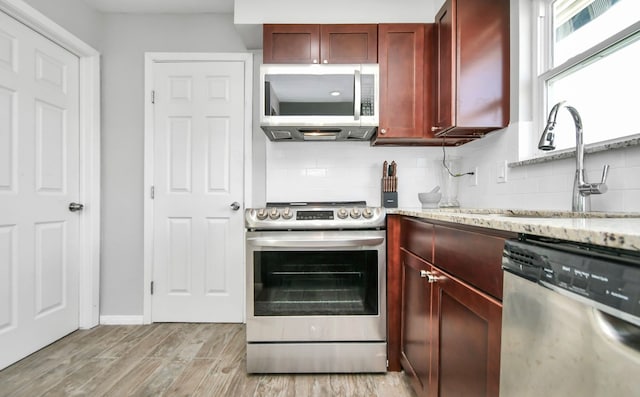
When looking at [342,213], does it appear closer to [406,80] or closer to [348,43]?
[406,80]

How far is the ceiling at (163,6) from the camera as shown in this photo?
233 centimetres

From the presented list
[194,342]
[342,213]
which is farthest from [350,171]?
[194,342]

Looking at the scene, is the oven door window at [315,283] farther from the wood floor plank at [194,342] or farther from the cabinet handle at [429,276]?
the wood floor plank at [194,342]

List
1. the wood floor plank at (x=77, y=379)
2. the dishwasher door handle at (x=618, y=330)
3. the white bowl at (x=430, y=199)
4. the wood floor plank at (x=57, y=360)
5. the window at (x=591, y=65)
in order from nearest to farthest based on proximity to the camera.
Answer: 1. the dishwasher door handle at (x=618, y=330)
2. the window at (x=591, y=65)
3. the wood floor plank at (x=77, y=379)
4. the wood floor plank at (x=57, y=360)
5. the white bowl at (x=430, y=199)

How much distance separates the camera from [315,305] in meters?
1.75

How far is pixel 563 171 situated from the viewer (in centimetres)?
138

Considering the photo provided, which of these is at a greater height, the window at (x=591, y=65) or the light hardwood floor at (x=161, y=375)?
the window at (x=591, y=65)

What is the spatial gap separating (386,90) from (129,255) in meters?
2.32

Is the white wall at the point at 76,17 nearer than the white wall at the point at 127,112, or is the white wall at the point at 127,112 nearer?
the white wall at the point at 76,17

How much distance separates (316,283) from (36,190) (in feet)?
6.17

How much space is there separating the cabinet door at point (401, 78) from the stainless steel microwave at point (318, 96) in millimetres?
119

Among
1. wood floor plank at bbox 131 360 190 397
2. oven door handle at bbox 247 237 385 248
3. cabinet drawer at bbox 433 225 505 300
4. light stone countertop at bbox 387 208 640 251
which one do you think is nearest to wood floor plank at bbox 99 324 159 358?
wood floor plank at bbox 131 360 190 397

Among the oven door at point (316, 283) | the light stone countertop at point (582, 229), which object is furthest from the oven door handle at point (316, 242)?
the light stone countertop at point (582, 229)

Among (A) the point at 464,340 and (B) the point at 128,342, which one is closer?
(A) the point at 464,340
